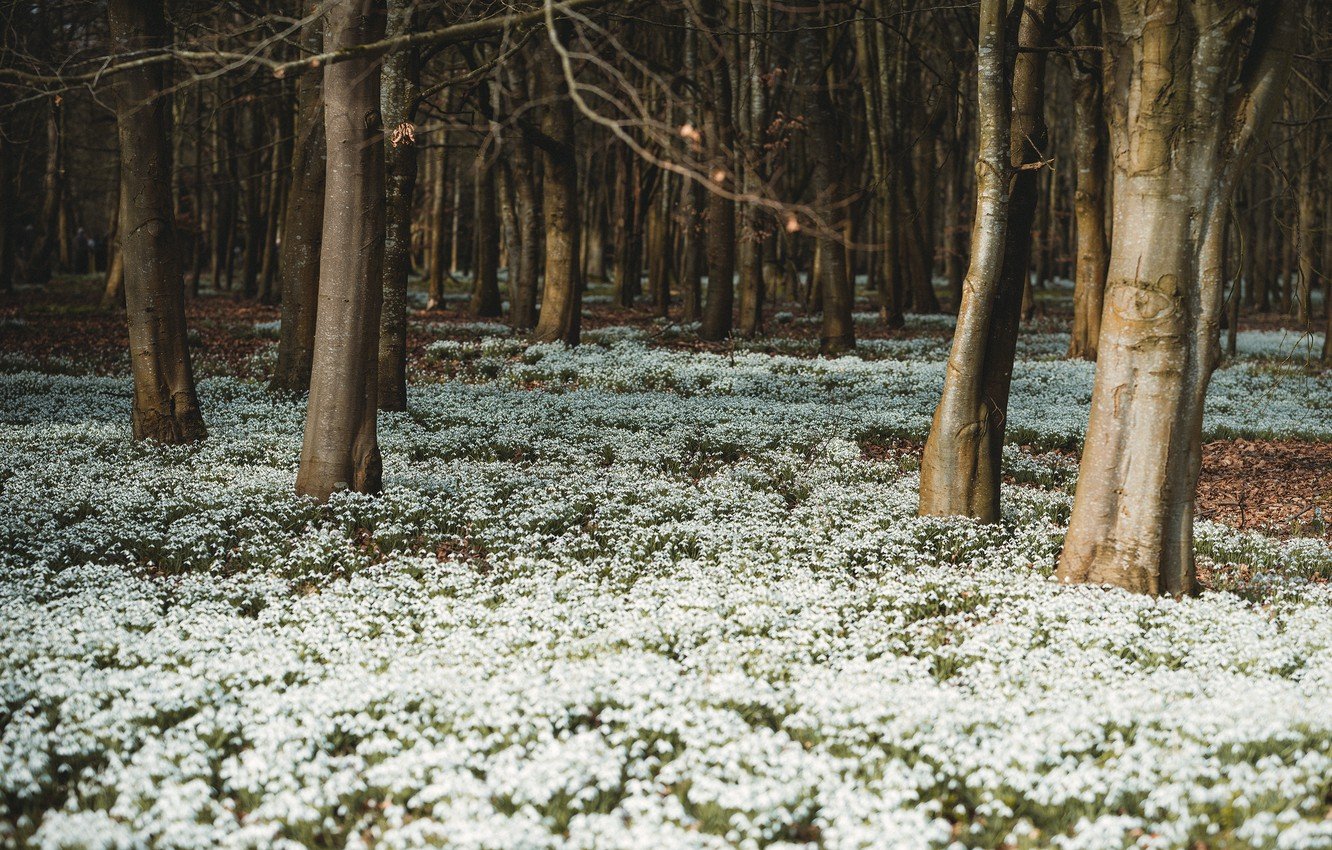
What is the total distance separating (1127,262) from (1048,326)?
29.1 meters

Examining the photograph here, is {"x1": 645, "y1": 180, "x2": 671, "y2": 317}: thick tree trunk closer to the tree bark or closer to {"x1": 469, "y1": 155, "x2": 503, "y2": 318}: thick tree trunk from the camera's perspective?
{"x1": 469, "y1": 155, "x2": 503, "y2": 318}: thick tree trunk

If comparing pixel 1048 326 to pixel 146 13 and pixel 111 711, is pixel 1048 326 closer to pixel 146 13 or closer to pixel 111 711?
pixel 146 13

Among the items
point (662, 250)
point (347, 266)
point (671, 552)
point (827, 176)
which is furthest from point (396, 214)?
point (662, 250)

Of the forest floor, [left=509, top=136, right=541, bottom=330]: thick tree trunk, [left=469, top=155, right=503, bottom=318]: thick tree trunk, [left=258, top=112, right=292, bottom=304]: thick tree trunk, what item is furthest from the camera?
[left=258, top=112, right=292, bottom=304]: thick tree trunk

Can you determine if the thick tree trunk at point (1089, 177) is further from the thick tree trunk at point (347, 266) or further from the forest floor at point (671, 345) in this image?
the thick tree trunk at point (347, 266)

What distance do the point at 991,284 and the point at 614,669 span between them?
17.9 feet

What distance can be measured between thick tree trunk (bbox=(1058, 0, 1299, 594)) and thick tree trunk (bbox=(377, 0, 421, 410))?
28.6 ft

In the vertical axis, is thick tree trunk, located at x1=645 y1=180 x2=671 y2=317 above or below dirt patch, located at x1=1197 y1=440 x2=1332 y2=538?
above

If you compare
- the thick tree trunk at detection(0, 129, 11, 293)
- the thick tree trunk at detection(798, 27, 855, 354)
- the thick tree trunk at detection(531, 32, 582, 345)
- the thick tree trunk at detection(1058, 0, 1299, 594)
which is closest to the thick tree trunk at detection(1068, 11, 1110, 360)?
the thick tree trunk at detection(798, 27, 855, 354)

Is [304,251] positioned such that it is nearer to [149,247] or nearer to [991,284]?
[149,247]

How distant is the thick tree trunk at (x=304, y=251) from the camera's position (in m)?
15.5

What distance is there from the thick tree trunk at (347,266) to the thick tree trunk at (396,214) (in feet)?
9.60

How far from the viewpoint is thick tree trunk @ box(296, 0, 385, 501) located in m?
9.29

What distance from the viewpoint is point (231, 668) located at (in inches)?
233
